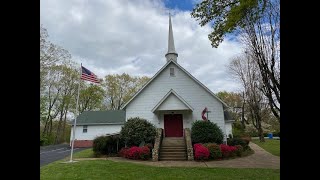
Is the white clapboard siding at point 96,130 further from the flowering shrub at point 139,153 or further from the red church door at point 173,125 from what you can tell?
the flowering shrub at point 139,153

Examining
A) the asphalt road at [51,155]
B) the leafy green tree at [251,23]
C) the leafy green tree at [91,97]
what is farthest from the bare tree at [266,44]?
the leafy green tree at [91,97]

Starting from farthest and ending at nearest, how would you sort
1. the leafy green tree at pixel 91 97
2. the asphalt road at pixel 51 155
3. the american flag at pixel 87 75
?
1. the leafy green tree at pixel 91 97
2. the asphalt road at pixel 51 155
3. the american flag at pixel 87 75

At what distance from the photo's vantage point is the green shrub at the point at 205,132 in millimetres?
17547

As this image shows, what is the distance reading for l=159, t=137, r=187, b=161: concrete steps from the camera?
1580 cm

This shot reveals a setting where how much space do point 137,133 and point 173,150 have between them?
295 cm

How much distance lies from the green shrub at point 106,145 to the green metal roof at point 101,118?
48.4 feet

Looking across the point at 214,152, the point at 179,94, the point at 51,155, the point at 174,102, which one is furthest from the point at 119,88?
the point at 214,152

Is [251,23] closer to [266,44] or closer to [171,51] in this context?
[266,44]

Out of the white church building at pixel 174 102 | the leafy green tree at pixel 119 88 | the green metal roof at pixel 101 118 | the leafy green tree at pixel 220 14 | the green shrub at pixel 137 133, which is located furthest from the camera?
the leafy green tree at pixel 119 88
